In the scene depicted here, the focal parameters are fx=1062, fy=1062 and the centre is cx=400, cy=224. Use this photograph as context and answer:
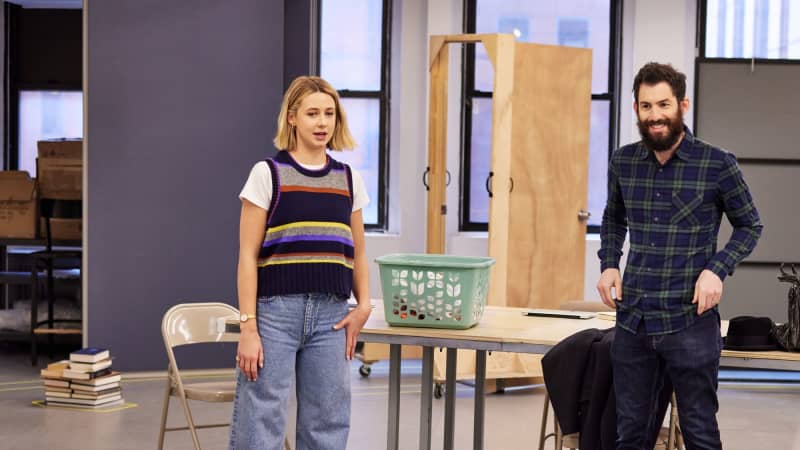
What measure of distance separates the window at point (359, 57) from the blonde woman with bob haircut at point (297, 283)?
17.7 feet

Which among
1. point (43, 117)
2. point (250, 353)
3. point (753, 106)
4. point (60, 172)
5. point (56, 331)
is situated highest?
point (753, 106)

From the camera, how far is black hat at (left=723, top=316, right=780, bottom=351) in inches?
138

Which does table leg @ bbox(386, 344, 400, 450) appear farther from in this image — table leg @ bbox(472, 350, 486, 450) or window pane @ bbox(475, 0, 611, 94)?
window pane @ bbox(475, 0, 611, 94)

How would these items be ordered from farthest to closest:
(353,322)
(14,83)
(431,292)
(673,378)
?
(14,83) < (431,292) < (353,322) < (673,378)

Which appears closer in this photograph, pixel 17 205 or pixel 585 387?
pixel 585 387

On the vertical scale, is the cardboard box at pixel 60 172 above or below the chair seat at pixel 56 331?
above

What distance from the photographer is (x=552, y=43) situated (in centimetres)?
854

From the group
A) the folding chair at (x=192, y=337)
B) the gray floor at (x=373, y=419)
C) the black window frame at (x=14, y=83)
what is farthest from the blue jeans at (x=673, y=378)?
the black window frame at (x=14, y=83)

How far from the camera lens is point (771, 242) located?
811 cm

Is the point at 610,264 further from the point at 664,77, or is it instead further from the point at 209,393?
the point at 209,393

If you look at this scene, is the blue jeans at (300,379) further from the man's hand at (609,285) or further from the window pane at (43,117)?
the window pane at (43,117)

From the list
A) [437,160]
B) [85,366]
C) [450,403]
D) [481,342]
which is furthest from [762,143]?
[85,366]

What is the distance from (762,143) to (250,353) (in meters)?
5.93

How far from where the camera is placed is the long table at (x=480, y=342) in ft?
11.4
